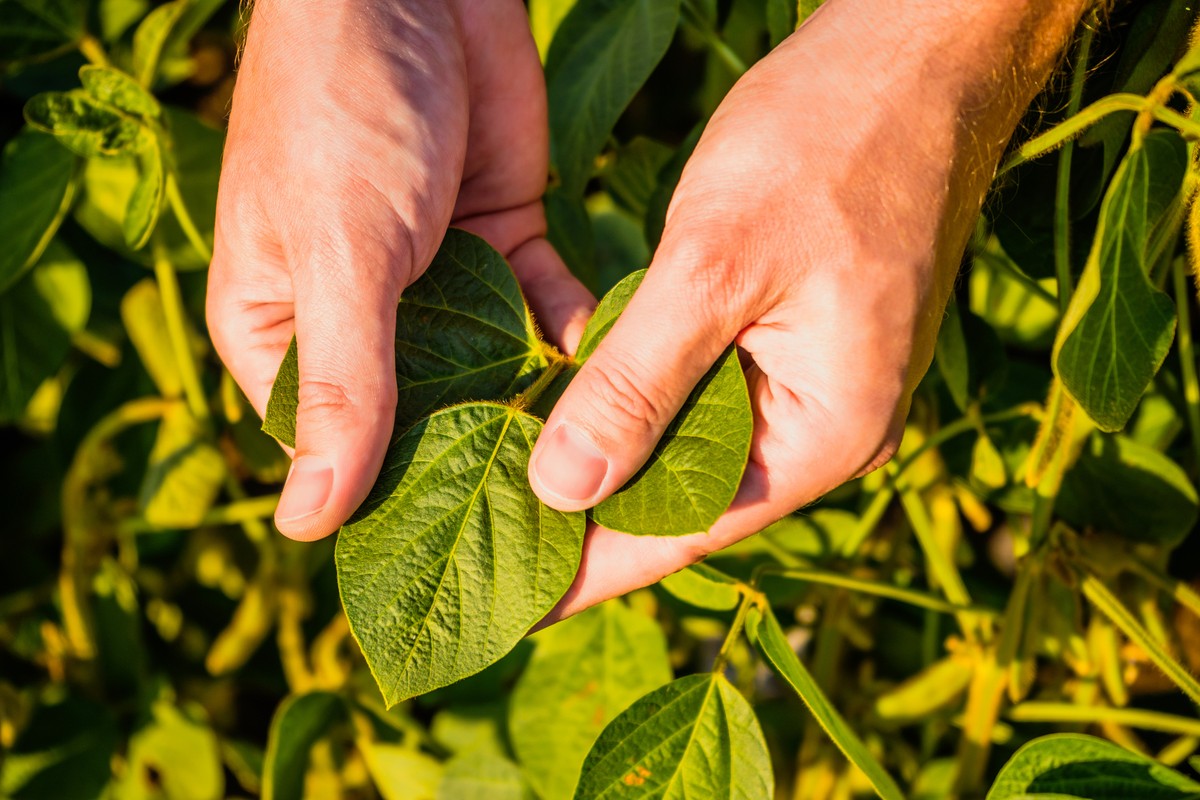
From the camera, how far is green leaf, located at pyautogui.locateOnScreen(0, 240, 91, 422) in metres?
0.99

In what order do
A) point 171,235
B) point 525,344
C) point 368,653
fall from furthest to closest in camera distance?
point 171,235 → point 525,344 → point 368,653

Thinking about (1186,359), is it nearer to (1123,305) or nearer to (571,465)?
(1123,305)

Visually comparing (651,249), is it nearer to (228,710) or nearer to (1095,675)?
(1095,675)

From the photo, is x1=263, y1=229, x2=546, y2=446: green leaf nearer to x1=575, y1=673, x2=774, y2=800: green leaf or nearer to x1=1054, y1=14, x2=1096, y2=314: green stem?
x1=575, y1=673, x2=774, y2=800: green leaf

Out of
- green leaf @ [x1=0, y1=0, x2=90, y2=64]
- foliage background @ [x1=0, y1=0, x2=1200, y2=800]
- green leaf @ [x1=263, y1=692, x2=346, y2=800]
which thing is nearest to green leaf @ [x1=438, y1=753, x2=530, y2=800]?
foliage background @ [x1=0, y1=0, x2=1200, y2=800]

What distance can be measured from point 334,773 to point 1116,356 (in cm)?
82

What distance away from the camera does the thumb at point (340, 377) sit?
57 cm

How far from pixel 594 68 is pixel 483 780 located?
0.62 meters

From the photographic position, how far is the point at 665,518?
55cm

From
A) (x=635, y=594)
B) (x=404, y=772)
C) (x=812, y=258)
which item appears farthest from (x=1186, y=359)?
(x=404, y=772)

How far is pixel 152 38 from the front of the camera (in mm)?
833

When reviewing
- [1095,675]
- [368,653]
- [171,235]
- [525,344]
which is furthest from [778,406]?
[171,235]

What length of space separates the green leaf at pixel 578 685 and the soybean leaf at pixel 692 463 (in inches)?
10.9

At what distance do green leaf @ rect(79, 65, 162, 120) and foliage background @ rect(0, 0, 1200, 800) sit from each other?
0.7 inches
